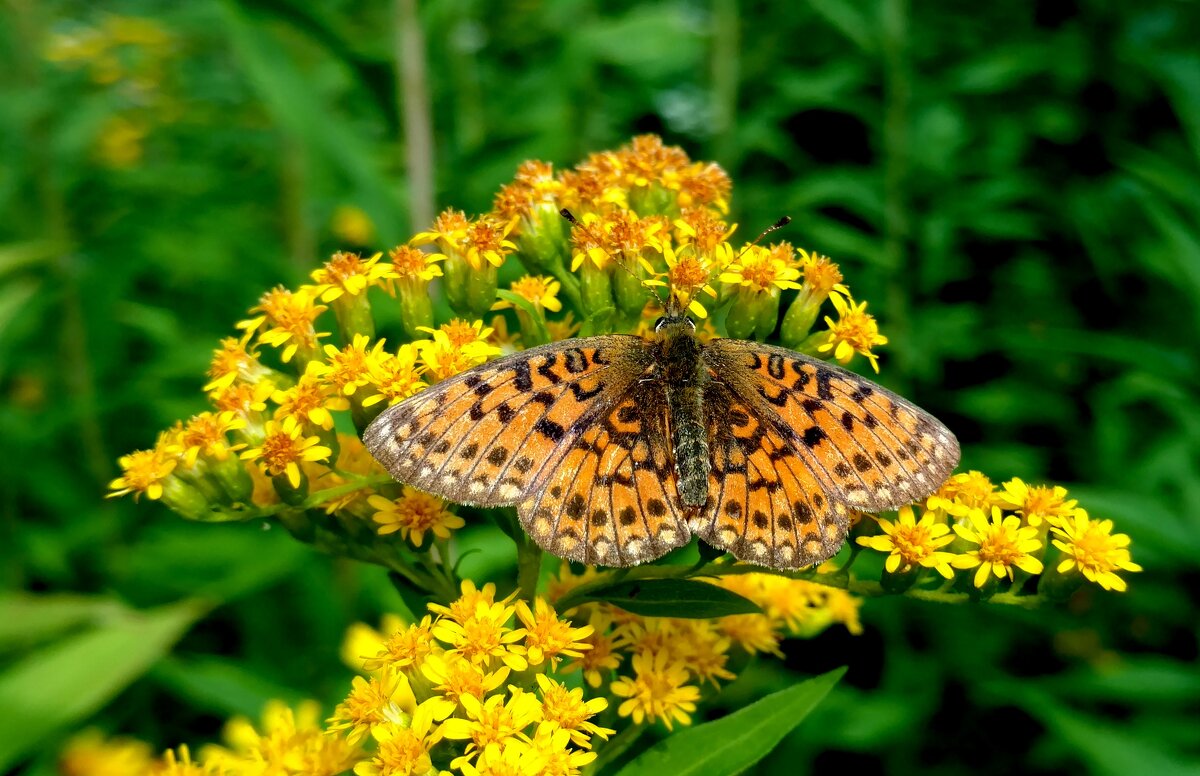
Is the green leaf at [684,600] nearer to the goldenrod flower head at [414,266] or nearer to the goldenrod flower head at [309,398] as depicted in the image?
the goldenrod flower head at [309,398]

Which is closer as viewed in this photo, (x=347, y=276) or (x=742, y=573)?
(x=742, y=573)

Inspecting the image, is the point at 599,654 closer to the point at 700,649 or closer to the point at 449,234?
the point at 700,649

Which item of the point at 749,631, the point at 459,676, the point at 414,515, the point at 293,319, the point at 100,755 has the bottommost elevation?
the point at 100,755

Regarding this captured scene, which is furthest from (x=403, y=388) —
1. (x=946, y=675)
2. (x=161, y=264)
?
(x=161, y=264)

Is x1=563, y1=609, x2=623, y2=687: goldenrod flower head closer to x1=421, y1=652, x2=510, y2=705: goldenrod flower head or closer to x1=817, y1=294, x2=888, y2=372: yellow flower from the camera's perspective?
x1=421, y1=652, x2=510, y2=705: goldenrod flower head

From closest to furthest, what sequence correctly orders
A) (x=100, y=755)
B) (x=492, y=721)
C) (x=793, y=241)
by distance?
1. (x=492, y=721)
2. (x=100, y=755)
3. (x=793, y=241)

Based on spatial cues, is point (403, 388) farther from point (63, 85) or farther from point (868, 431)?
point (63, 85)

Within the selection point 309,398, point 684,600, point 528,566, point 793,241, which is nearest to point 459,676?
point 528,566

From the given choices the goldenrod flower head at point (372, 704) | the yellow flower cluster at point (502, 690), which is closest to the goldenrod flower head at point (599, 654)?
the yellow flower cluster at point (502, 690)
